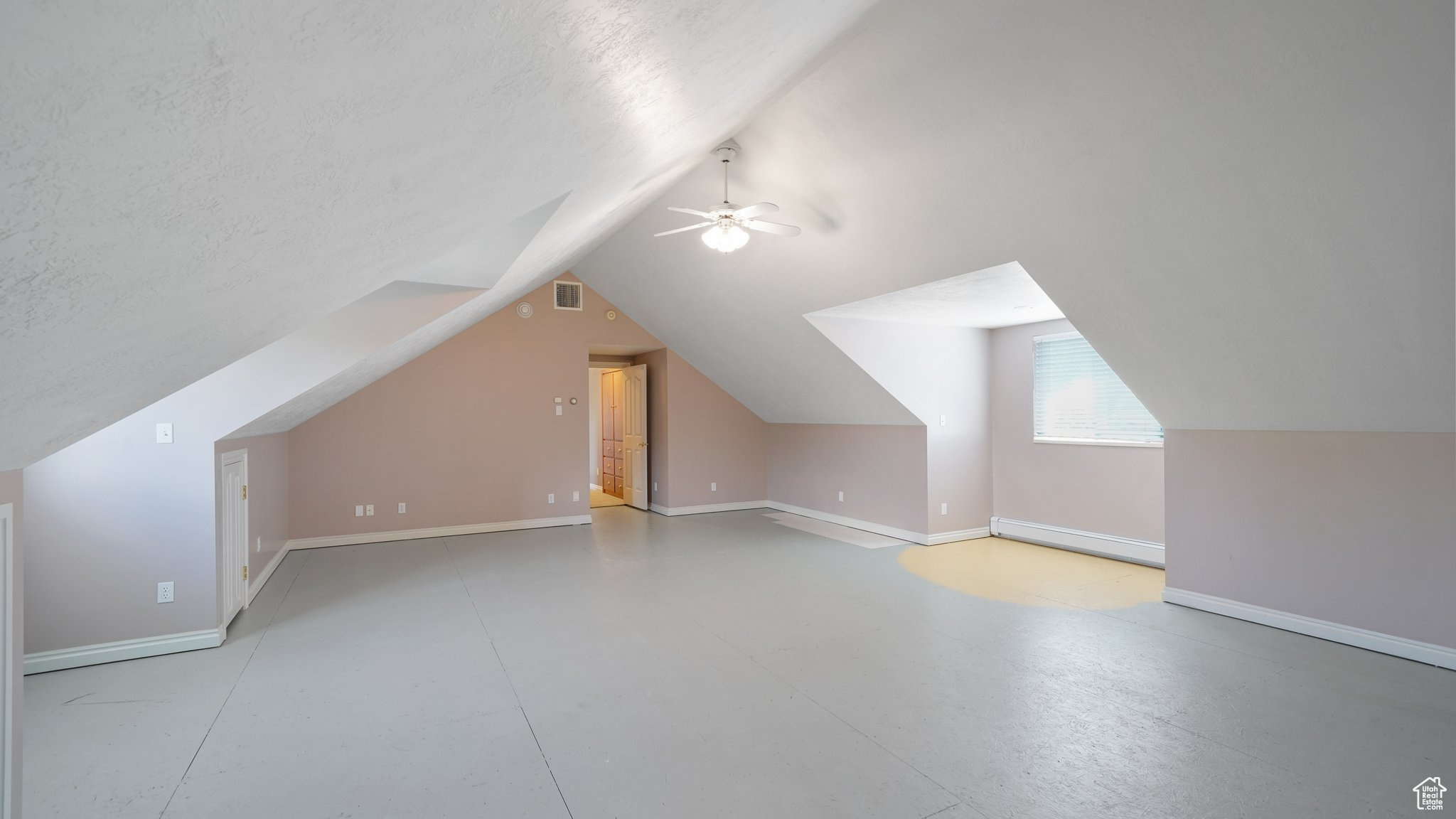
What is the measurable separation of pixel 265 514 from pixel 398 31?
18.8ft

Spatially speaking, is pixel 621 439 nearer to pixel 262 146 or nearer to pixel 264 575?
pixel 264 575

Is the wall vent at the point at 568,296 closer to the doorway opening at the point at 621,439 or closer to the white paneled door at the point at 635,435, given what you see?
the doorway opening at the point at 621,439

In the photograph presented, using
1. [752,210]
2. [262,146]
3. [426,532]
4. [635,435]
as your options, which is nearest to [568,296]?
[635,435]

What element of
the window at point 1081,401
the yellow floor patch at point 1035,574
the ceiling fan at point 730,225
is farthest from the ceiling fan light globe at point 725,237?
the window at point 1081,401

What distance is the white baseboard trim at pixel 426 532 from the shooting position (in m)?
6.78

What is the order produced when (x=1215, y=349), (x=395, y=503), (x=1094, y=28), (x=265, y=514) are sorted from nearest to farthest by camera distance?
1. (x=1094, y=28)
2. (x=1215, y=349)
3. (x=265, y=514)
4. (x=395, y=503)

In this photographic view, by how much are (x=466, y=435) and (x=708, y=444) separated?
3.09 meters

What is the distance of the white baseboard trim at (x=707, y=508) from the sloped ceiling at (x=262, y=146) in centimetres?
638

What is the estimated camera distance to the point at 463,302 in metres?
4.71

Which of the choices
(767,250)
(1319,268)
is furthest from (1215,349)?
(767,250)

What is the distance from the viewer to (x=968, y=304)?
574cm

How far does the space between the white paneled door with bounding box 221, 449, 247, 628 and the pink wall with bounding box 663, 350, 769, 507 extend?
16.0 ft

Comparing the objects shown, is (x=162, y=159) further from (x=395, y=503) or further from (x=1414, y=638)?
(x=395, y=503)

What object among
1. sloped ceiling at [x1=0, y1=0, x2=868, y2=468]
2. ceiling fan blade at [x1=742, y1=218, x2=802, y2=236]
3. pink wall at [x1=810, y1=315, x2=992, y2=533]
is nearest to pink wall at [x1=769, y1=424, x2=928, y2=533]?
pink wall at [x1=810, y1=315, x2=992, y2=533]
